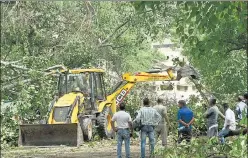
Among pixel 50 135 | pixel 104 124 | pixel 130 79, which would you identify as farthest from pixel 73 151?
pixel 130 79

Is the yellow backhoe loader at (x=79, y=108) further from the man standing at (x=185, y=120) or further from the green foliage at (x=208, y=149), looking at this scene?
the green foliage at (x=208, y=149)

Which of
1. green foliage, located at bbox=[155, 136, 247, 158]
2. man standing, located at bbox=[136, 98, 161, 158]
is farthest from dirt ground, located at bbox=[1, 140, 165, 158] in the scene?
green foliage, located at bbox=[155, 136, 247, 158]

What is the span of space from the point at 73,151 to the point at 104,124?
3.86 metres

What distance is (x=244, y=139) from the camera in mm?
9648

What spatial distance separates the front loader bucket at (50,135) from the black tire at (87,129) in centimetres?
86

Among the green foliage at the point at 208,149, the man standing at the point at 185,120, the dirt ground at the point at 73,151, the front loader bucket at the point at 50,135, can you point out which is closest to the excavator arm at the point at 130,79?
the dirt ground at the point at 73,151

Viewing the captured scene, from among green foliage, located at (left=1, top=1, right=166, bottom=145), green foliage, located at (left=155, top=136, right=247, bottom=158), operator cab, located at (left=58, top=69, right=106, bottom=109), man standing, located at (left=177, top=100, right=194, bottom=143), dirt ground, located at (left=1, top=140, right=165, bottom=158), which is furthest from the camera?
operator cab, located at (left=58, top=69, right=106, bottom=109)

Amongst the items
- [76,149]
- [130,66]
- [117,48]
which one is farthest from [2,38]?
[130,66]

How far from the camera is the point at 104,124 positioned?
23.7m

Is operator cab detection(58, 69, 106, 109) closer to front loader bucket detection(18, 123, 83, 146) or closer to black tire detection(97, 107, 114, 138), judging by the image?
black tire detection(97, 107, 114, 138)

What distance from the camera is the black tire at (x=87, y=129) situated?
22.6 metres

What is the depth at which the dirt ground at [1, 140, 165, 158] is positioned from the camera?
18.4 m

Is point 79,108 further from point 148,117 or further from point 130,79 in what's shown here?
point 148,117

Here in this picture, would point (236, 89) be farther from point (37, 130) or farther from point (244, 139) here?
point (244, 139)
